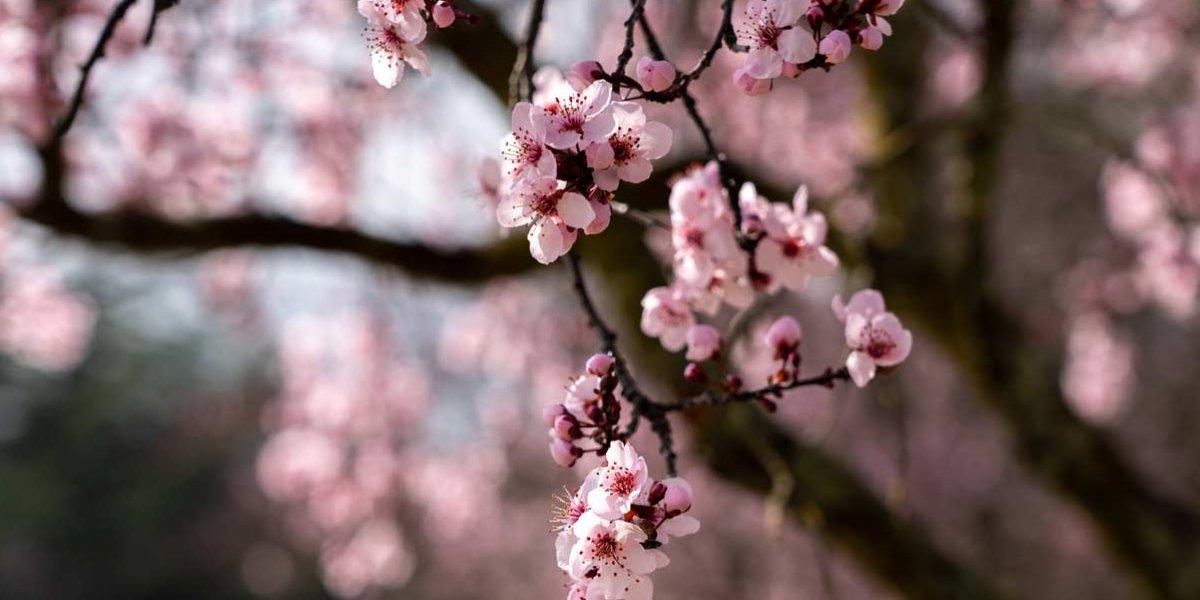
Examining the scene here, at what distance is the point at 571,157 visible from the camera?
76 cm

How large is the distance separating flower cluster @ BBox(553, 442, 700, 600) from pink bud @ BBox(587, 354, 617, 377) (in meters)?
0.08

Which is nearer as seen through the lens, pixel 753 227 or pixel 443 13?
pixel 443 13

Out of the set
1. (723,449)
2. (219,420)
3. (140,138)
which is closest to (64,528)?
(219,420)

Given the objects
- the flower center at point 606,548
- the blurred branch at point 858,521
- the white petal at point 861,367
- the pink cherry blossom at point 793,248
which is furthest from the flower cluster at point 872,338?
the blurred branch at point 858,521

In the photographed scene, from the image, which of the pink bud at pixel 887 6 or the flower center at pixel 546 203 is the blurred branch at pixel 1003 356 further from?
the flower center at pixel 546 203

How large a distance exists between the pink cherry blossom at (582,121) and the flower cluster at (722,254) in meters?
0.28

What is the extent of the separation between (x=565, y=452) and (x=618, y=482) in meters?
0.10

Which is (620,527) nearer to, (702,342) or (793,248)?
(702,342)

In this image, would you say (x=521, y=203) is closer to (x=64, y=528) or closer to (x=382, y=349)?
(x=382, y=349)

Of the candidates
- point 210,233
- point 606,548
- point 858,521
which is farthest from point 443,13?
point 210,233

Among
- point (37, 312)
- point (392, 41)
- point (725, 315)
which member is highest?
point (392, 41)

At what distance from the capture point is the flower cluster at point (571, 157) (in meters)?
0.75

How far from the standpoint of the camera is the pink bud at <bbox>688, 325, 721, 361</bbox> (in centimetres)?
100

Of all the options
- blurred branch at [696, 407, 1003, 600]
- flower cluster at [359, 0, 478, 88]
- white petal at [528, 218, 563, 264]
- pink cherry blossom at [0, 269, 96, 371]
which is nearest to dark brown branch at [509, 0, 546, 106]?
flower cluster at [359, 0, 478, 88]
